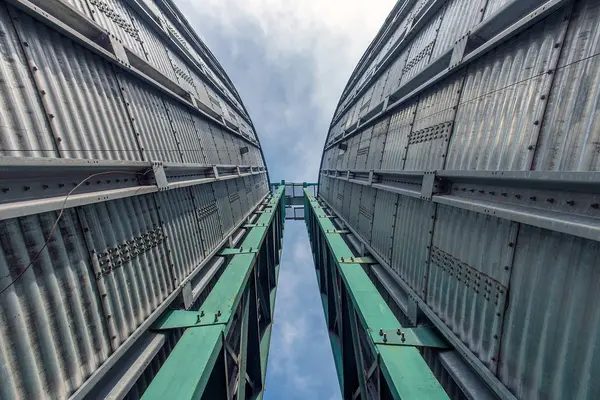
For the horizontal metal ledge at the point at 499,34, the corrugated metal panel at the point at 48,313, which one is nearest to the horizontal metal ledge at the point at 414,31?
the horizontal metal ledge at the point at 499,34

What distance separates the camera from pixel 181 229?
221 inches

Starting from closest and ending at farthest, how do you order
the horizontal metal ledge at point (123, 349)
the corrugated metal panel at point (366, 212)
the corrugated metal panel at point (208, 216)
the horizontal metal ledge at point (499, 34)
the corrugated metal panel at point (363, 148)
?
1. the horizontal metal ledge at point (123, 349)
2. the horizontal metal ledge at point (499, 34)
3. the corrugated metal panel at point (208, 216)
4. the corrugated metal panel at point (366, 212)
5. the corrugated metal panel at point (363, 148)

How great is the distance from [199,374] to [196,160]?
547cm

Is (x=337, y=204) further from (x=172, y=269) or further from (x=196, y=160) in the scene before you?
(x=172, y=269)

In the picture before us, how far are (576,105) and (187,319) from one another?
654 cm

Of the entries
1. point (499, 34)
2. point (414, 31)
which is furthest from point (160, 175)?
point (414, 31)

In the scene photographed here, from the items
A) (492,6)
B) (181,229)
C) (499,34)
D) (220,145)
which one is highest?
(492,6)

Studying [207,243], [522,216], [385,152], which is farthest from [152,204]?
[385,152]

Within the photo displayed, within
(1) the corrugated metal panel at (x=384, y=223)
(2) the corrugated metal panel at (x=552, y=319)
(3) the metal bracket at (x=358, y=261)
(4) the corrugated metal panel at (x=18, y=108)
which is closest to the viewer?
(2) the corrugated metal panel at (x=552, y=319)

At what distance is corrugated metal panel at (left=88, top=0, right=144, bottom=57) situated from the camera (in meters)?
4.60

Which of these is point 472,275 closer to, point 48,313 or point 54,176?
point 48,313

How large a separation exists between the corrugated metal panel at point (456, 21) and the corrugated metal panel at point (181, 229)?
677 cm

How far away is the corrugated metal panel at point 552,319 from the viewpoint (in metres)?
2.18

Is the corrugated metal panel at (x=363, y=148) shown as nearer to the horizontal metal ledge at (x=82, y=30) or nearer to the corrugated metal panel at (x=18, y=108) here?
the horizontal metal ledge at (x=82, y=30)
